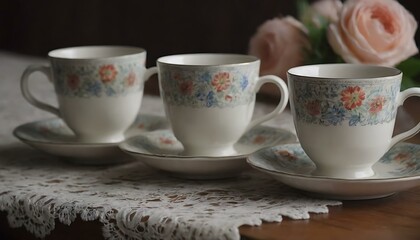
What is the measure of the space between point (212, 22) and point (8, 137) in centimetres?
75

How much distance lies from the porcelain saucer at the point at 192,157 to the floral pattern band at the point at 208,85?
2.4 inches

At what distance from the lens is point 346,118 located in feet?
2.59

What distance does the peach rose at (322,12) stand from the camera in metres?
1.25

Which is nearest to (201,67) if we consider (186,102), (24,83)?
(186,102)

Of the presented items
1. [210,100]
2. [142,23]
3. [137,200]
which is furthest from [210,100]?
[142,23]

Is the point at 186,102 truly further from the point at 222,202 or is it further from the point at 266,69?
the point at 266,69

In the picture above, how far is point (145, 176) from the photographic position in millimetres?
944

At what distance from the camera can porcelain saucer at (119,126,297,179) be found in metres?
0.89

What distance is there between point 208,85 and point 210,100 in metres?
0.02

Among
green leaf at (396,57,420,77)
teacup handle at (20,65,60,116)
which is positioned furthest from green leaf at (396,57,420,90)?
teacup handle at (20,65,60,116)

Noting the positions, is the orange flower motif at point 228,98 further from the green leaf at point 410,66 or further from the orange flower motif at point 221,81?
the green leaf at point 410,66

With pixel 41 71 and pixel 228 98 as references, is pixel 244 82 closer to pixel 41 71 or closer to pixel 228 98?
pixel 228 98

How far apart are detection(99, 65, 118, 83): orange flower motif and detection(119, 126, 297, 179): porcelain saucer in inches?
3.0

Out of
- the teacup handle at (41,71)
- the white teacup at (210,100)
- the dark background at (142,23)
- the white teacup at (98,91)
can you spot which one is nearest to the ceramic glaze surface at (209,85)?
the white teacup at (210,100)
